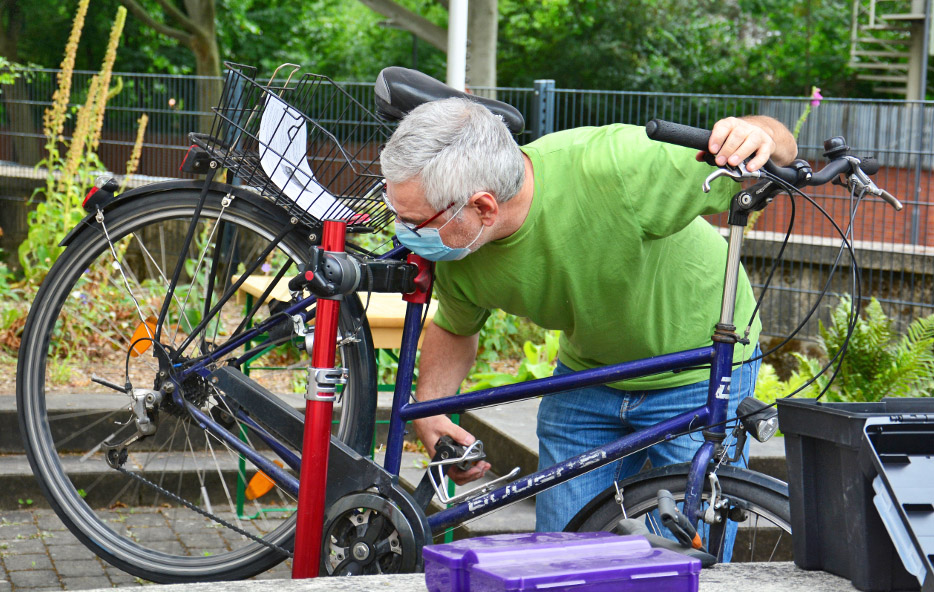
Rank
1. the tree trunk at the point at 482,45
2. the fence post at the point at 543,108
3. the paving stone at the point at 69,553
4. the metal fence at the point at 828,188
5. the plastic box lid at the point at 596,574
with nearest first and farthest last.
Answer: the plastic box lid at the point at 596,574 → the paving stone at the point at 69,553 → the metal fence at the point at 828,188 → the fence post at the point at 543,108 → the tree trunk at the point at 482,45

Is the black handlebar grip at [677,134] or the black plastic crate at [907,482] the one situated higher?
the black handlebar grip at [677,134]

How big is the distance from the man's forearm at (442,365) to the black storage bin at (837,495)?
90 centimetres

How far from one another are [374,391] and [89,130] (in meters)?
3.77

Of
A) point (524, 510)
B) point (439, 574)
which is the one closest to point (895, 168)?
point (524, 510)

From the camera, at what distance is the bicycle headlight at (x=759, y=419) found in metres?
2.02

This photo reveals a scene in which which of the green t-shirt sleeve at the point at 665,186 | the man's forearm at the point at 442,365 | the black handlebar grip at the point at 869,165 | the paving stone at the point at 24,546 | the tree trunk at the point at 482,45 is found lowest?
the paving stone at the point at 24,546

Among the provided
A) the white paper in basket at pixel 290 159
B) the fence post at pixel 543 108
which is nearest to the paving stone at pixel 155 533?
the white paper in basket at pixel 290 159

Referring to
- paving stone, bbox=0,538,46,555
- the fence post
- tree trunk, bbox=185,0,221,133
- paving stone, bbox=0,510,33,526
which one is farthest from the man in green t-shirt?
tree trunk, bbox=185,0,221,133

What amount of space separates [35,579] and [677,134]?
255 cm

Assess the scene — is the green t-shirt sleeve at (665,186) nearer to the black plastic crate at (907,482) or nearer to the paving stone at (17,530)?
the black plastic crate at (907,482)

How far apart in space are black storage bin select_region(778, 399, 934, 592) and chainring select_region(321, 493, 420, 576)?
838 mm

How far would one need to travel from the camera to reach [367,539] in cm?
229

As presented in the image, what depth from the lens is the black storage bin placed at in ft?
5.50

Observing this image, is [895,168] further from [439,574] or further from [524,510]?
[439,574]
